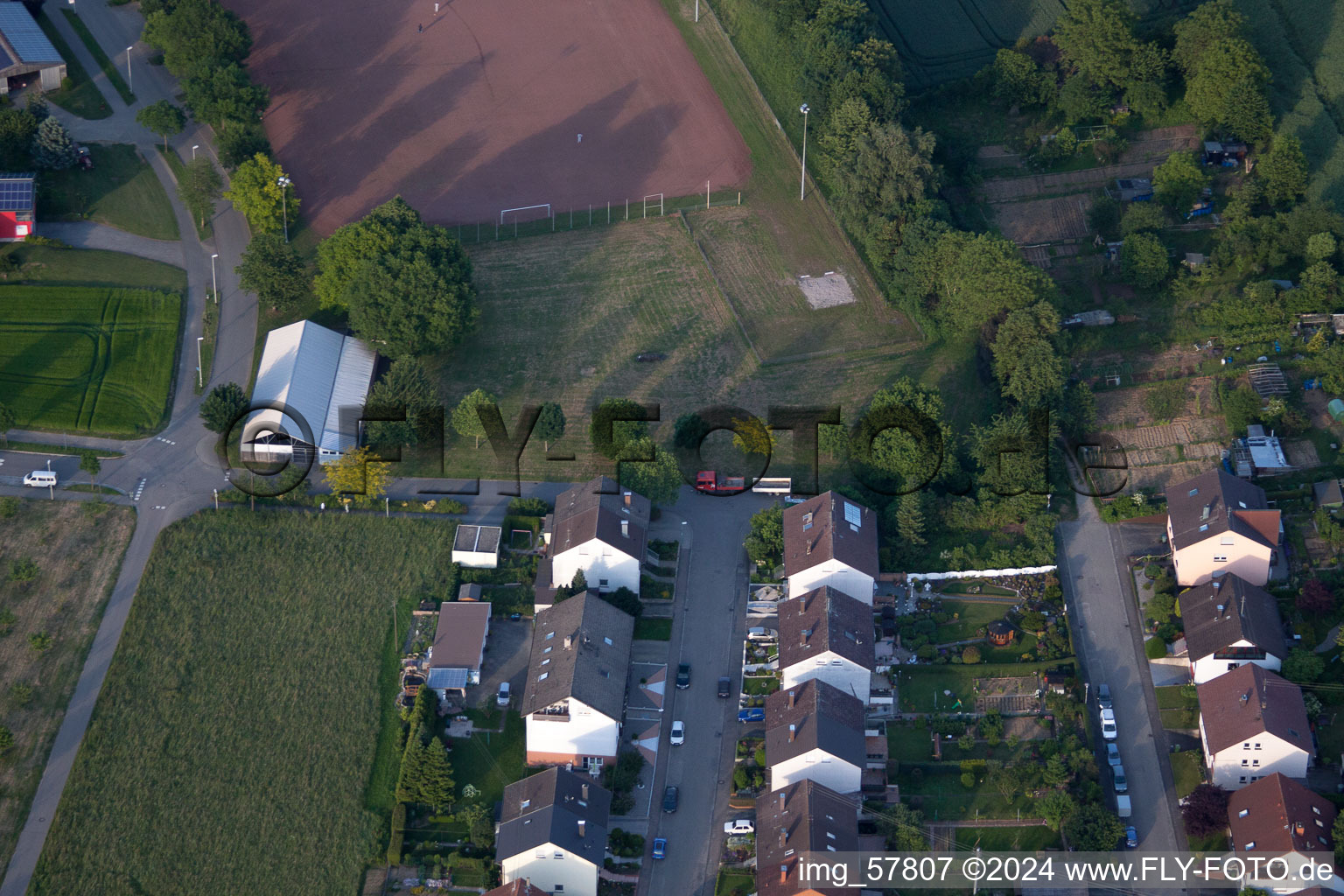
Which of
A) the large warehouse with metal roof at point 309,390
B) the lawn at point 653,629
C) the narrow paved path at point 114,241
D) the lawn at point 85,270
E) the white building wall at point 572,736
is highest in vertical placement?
the narrow paved path at point 114,241

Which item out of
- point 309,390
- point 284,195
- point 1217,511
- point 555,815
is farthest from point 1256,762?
point 284,195

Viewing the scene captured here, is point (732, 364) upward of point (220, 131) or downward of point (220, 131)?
downward

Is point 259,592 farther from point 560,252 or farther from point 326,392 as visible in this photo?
point 560,252

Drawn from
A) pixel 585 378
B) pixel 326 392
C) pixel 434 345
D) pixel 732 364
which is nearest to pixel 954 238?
pixel 732 364

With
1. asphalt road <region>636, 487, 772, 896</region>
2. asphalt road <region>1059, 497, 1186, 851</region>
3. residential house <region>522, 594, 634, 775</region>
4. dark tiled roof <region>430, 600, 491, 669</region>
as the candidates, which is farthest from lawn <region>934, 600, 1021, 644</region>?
dark tiled roof <region>430, 600, 491, 669</region>

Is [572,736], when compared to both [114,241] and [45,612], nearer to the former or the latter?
[45,612]

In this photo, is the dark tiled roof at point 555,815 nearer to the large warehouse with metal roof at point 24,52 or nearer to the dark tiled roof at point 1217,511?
the dark tiled roof at point 1217,511

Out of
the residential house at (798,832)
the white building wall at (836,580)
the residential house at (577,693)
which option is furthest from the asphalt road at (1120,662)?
the residential house at (577,693)
